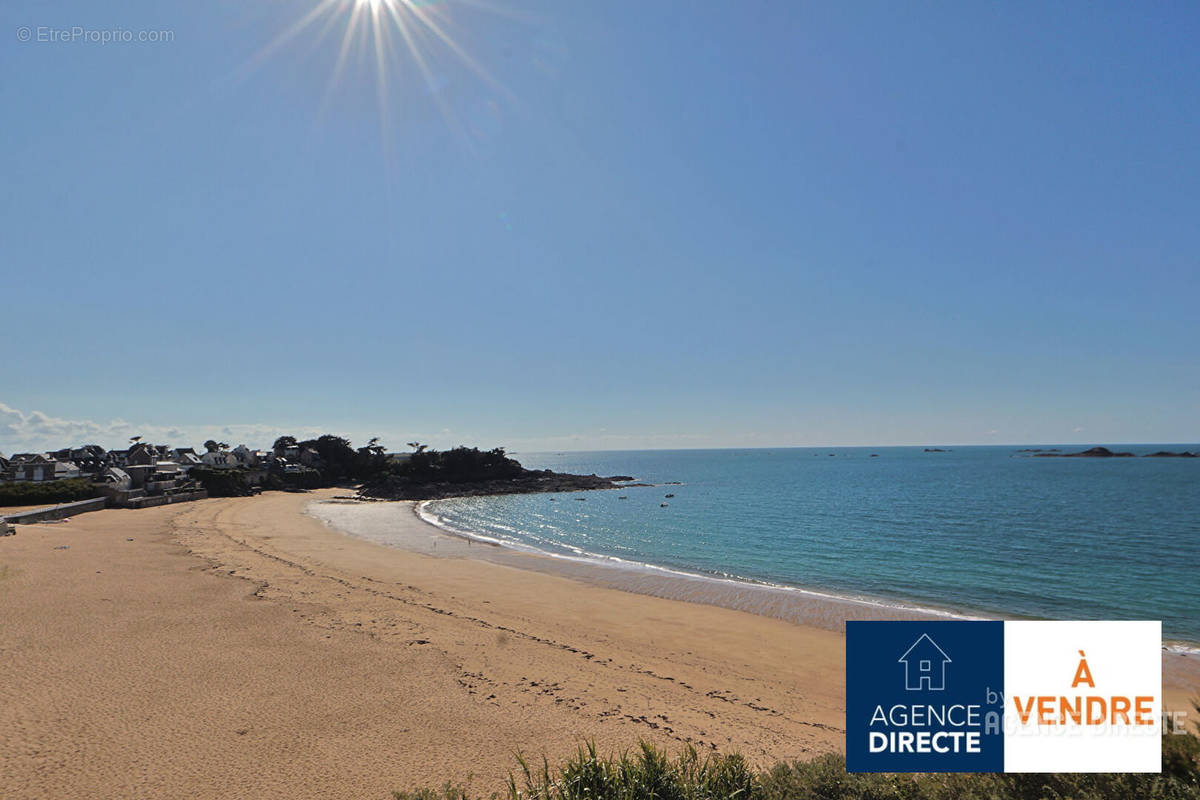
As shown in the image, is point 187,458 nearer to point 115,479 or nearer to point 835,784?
point 115,479

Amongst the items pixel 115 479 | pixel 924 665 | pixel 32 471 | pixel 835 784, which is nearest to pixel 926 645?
pixel 924 665

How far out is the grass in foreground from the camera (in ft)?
17.8

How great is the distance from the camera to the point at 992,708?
711cm

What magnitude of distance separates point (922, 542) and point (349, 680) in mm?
41255

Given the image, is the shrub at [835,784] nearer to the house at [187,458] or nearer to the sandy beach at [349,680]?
the sandy beach at [349,680]

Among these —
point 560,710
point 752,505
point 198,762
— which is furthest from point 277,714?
point 752,505

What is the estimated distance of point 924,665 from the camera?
781 cm

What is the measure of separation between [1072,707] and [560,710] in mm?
8818

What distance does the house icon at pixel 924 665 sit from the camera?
7699 mm

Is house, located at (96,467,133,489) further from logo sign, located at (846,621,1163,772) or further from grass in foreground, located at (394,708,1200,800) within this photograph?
logo sign, located at (846,621,1163,772)

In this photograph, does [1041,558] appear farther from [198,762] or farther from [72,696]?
[72,696]

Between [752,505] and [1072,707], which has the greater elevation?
[1072,707]

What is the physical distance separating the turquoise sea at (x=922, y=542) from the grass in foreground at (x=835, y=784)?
20841mm

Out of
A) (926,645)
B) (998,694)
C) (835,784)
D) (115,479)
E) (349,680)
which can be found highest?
(926,645)
